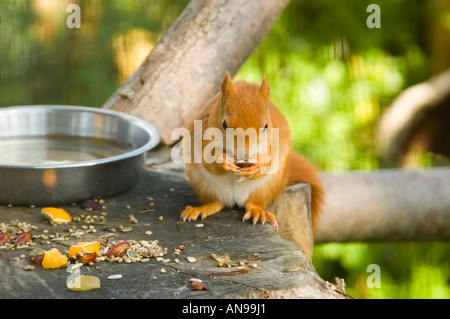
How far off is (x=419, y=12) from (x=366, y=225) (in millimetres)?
1621

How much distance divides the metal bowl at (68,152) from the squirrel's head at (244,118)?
0.25 m

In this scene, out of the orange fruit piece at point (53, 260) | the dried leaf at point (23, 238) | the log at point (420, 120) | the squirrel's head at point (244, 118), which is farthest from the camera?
the log at point (420, 120)

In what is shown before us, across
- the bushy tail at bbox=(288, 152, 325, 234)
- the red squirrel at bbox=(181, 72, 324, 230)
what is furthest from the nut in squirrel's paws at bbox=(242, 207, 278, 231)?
the bushy tail at bbox=(288, 152, 325, 234)

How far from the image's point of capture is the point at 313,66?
360 centimetres

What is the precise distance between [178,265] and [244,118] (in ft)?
1.34

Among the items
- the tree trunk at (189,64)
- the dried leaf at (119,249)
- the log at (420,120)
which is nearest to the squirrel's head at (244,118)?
the dried leaf at (119,249)

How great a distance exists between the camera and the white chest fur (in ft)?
5.97

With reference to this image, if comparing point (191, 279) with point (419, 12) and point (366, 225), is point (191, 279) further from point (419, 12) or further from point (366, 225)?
point (419, 12)

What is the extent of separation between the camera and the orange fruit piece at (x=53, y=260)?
55.9 inches

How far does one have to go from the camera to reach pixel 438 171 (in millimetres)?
2578

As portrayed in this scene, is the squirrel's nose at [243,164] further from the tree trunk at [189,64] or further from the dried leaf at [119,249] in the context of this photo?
the tree trunk at [189,64]

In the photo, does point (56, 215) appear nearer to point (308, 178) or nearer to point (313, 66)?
point (308, 178)

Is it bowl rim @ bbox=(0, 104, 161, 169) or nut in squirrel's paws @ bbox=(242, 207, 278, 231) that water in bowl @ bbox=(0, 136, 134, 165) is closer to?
bowl rim @ bbox=(0, 104, 161, 169)
